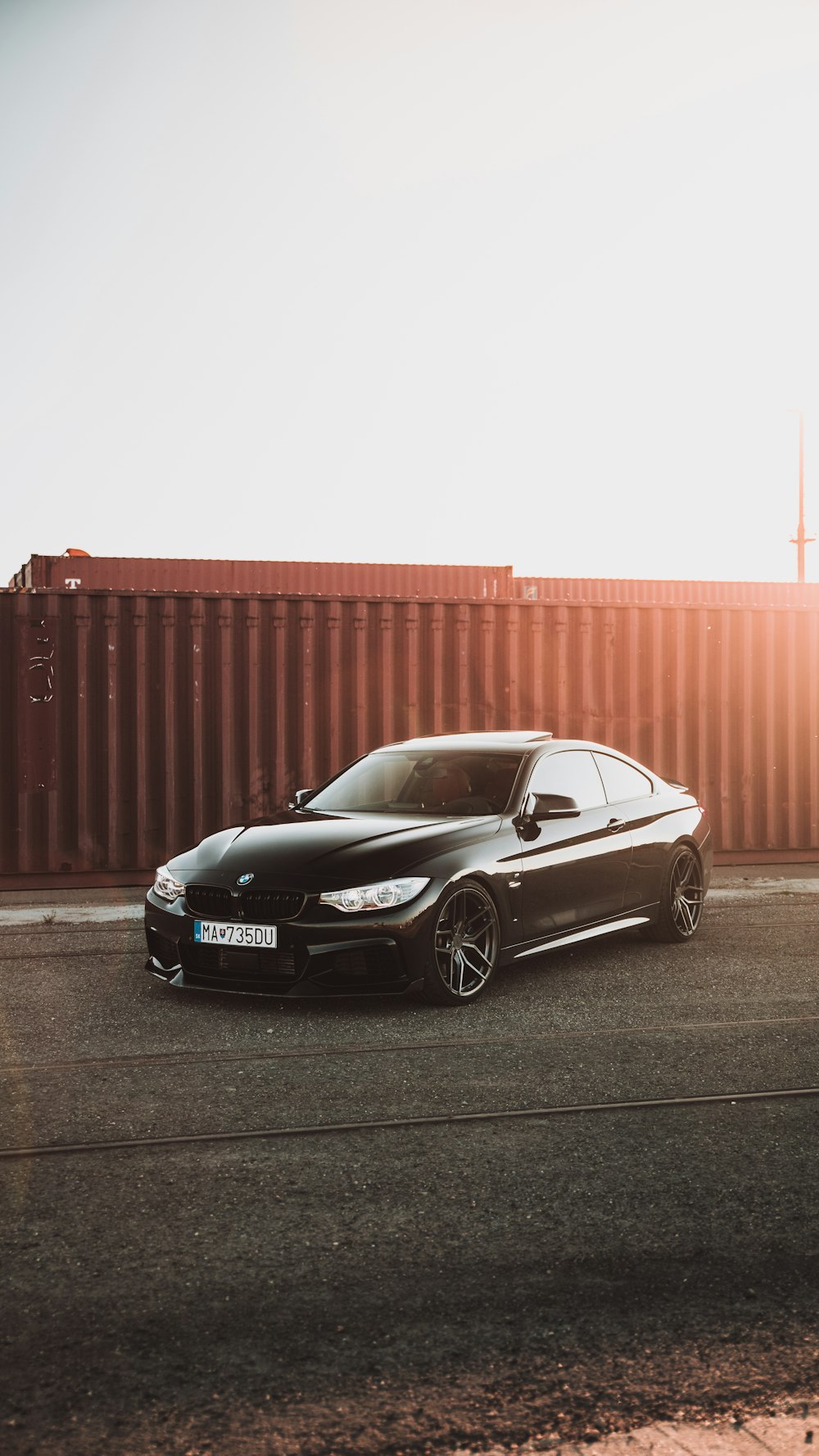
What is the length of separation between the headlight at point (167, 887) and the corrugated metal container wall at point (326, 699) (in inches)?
209

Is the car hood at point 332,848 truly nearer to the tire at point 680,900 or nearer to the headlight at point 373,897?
the headlight at point 373,897

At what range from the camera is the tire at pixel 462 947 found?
6.43 metres

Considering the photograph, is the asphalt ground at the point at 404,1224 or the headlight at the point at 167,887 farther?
the headlight at the point at 167,887

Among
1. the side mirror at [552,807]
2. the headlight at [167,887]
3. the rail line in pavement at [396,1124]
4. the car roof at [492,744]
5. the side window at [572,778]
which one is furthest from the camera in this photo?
the car roof at [492,744]

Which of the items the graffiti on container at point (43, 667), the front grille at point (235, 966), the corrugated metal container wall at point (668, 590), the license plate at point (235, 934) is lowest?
the front grille at point (235, 966)

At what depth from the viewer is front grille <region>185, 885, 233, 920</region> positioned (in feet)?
21.2

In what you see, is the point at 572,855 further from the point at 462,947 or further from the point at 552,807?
the point at 462,947

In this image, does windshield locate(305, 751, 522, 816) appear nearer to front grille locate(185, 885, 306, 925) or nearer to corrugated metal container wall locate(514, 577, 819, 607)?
front grille locate(185, 885, 306, 925)

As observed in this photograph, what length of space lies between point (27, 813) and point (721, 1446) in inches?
406

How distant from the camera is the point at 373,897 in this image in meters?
6.28

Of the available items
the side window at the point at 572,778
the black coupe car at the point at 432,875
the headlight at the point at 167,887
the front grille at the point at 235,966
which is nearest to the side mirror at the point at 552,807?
the black coupe car at the point at 432,875

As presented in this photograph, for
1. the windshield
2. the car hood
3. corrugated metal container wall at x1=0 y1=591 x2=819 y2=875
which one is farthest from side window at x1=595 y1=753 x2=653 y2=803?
corrugated metal container wall at x1=0 y1=591 x2=819 y2=875

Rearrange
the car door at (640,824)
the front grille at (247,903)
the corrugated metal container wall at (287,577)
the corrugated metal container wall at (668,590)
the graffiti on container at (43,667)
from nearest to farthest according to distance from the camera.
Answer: the front grille at (247,903) → the car door at (640,824) → the graffiti on container at (43,667) → the corrugated metal container wall at (287,577) → the corrugated metal container wall at (668,590)

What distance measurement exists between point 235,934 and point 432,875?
1.01 m
